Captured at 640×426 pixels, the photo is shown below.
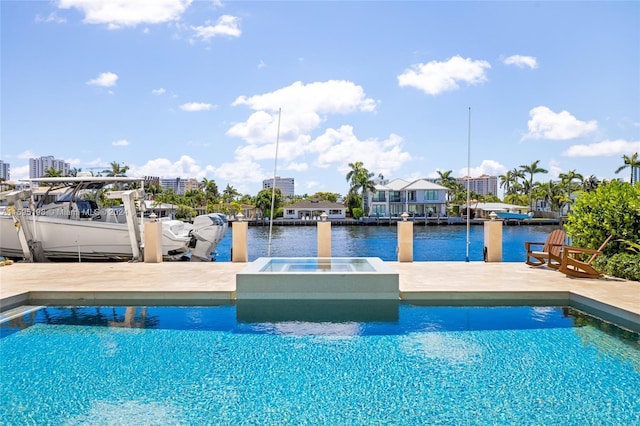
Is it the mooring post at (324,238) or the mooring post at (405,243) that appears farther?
the mooring post at (324,238)

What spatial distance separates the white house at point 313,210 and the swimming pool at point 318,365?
62224 millimetres

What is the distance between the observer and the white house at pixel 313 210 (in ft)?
230

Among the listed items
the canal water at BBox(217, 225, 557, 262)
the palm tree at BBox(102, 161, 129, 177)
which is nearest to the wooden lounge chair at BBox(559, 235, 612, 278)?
the canal water at BBox(217, 225, 557, 262)

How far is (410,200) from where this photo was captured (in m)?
65.4

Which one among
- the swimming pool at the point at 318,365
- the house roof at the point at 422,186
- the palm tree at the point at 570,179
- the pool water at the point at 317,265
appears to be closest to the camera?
the swimming pool at the point at 318,365

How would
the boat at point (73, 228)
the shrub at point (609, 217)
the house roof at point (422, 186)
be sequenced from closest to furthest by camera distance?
the shrub at point (609, 217), the boat at point (73, 228), the house roof at point (422, 186)

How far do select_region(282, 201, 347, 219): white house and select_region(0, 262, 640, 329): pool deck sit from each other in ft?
197

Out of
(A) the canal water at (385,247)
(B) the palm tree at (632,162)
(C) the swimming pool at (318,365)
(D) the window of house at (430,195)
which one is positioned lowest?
(A) the canal water at (385,247)

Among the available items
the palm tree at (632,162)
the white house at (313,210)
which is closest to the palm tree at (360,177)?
the white house at (313,210)

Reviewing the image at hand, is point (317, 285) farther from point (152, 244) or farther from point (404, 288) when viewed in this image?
point (152, 244)

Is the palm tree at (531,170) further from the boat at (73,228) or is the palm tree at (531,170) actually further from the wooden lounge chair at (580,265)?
the boat at (73,228)

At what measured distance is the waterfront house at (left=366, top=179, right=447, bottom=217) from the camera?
212ft

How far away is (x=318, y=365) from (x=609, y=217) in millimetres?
7975

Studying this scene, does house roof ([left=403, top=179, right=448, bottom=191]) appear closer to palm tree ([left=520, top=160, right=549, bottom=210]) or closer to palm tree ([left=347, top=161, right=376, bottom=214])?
palm tree ([left=347, top=161, right=376, bottom=214])
